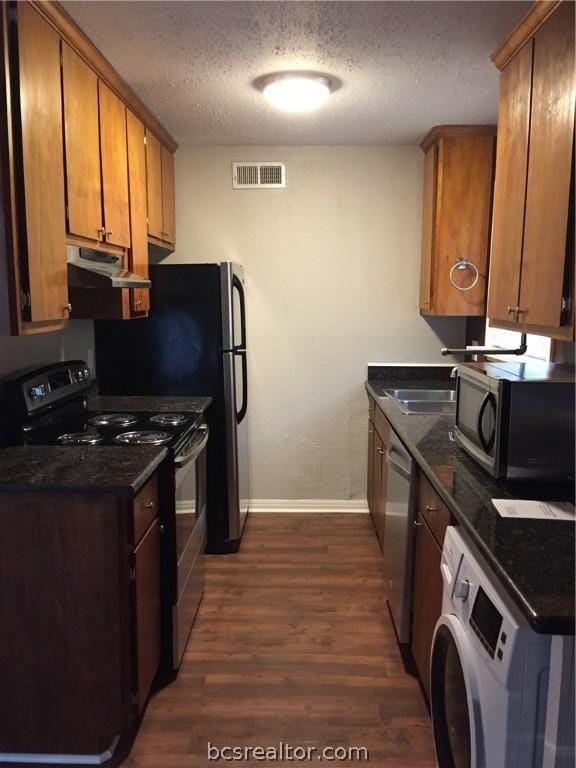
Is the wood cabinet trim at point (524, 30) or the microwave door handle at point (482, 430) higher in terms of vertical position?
the wood cabinet trim at point (524, 30)

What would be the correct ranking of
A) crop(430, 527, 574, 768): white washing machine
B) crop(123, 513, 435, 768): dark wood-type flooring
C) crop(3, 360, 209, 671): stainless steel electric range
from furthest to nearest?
1. crop(3, 360, 209, 671): stainless steel electric range
2. crop(123, 513, 435, 768): dark wood-type flooring
3. crop(430, 527, 574, 768): white washing machine

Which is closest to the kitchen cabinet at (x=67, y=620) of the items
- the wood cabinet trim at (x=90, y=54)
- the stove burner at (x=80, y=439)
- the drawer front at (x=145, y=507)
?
the drawer front at (x=145, y=507)

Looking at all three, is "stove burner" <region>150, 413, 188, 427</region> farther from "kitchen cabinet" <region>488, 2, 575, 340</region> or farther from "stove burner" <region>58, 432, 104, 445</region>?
"kitchen cabinet" <region>488, 2, 575, 340</region>

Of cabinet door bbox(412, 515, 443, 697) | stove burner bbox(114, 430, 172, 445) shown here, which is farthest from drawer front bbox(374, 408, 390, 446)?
stove burner bbox(114, 430, 172, 445)

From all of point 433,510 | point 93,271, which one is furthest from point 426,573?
point 93,271

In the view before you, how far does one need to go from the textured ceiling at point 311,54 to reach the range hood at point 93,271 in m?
0.78

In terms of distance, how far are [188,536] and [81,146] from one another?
1625mm

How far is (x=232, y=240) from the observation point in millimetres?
3932

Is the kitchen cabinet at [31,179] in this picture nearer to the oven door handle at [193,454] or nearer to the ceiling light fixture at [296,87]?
the oven door handle at [193,454]

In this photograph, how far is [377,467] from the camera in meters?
3.51

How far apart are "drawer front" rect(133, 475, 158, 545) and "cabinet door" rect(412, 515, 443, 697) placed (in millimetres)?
984

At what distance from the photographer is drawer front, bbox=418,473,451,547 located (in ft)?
6.11

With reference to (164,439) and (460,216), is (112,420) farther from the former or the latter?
(460,216)

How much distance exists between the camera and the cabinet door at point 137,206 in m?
2.86
